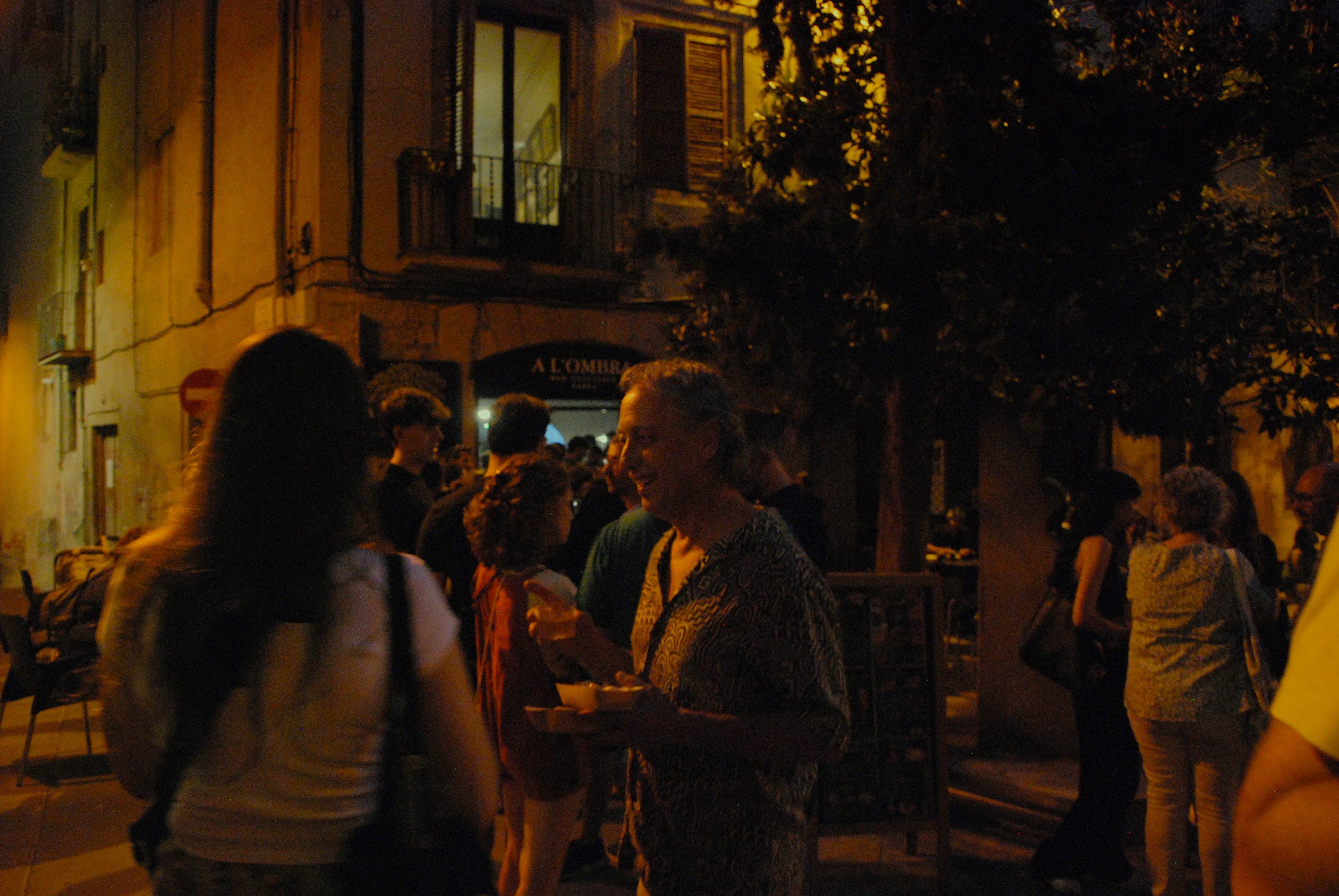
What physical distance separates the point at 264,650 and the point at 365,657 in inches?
5.9

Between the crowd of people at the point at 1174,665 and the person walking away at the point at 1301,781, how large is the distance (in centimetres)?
301

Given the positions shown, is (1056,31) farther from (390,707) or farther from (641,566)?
(390,707)

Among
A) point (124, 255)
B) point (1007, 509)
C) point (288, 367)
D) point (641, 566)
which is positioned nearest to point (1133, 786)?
point (1007, 509)

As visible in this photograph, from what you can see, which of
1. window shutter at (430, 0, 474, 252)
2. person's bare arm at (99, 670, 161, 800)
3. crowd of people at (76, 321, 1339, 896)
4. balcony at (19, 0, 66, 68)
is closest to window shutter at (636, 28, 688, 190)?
window shutter at (430, 0, 474, 252)

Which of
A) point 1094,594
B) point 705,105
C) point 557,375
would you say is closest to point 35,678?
point 1094,594

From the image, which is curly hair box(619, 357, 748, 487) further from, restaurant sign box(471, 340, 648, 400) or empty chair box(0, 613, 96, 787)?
restaurant sign box(471, 340, 648, 400)

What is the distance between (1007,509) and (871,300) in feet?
4.99

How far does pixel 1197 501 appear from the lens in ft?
12.7

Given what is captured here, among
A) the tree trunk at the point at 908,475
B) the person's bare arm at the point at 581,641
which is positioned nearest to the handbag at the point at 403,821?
the person's bare arm at the point at 581,641

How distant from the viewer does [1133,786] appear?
445 cm

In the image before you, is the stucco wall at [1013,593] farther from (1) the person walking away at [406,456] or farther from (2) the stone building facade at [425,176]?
(2) the stone building facade at [425,176]

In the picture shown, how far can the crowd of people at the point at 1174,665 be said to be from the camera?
3.80m

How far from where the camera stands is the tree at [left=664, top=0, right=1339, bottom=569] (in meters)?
5.25

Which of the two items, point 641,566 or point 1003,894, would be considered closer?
point 641,566
